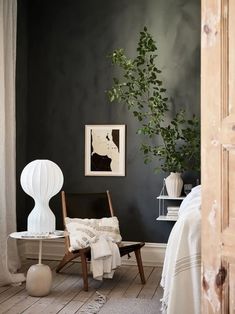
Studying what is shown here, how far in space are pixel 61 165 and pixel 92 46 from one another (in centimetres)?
148

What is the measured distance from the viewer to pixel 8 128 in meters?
4.45

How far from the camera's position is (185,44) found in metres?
4.95

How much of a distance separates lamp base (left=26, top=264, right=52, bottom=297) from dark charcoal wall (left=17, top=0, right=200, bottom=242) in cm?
154

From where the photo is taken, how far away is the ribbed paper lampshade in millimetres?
3676

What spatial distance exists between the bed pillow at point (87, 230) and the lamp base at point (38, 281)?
42cm

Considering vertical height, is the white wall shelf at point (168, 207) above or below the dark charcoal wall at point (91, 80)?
below

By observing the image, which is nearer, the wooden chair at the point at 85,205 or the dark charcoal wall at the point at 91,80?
the wooden chair at the point at 85,205

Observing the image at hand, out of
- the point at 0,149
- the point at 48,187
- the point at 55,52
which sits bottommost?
the point at 48,187

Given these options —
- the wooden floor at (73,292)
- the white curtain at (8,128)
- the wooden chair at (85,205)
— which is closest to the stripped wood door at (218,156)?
the wooden floor at (73,292)

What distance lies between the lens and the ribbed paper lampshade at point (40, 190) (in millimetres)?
3676

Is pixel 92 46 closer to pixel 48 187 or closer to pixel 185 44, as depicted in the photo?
pixel 185 44

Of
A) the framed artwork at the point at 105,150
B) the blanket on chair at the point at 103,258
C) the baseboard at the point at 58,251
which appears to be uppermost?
the framed artwork at the point at 105,150

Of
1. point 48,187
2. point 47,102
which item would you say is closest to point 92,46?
point 47,102

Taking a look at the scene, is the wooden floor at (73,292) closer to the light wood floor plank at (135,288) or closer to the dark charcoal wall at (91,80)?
the light wood floor plank at (135,288)
